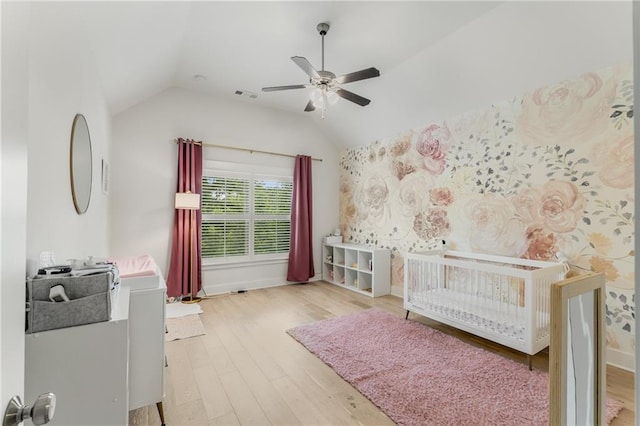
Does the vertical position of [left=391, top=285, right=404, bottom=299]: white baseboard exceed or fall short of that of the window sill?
it falls short

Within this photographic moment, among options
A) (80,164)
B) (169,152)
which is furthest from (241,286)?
(80,164)

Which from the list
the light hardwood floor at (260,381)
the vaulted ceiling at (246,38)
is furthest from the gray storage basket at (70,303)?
the vaulted ceiling at (246,38)

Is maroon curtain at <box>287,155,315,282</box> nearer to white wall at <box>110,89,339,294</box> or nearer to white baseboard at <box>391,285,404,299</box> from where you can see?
white wall at <box>110,89,339,294</box>

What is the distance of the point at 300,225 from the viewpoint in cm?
482

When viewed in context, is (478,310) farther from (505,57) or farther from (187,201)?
(187,201)

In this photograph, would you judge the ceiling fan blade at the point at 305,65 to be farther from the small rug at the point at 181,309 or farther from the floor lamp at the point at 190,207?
the small rug at the point at 181,309

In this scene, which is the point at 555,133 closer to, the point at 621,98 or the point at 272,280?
the point at 621,98

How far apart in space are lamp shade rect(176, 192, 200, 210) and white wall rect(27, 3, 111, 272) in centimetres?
150

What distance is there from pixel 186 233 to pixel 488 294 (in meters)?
3.57

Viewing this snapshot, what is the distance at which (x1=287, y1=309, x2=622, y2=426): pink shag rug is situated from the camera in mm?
1759

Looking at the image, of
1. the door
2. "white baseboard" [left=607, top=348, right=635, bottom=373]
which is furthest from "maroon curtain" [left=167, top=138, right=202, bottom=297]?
"white baseboard" [left=607, top=348, right=635, bottom=373]

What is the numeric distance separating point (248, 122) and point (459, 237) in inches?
132

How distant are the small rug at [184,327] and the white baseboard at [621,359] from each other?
353cm

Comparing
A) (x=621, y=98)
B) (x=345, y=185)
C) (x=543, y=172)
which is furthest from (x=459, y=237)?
(x=345, y=185)
